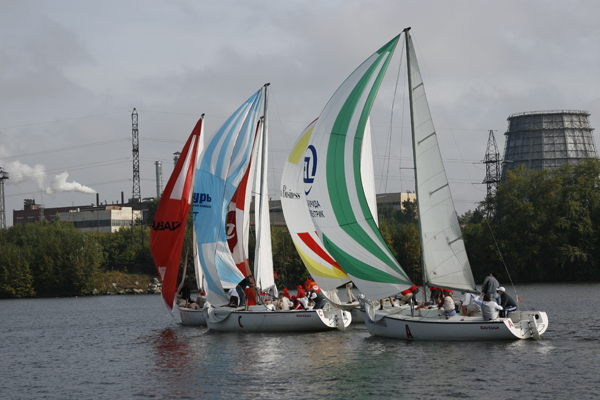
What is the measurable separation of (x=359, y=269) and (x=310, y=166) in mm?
5019

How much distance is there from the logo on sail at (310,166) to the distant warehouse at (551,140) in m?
118

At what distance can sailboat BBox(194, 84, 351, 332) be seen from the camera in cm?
3350

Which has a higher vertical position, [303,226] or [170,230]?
[170,230]

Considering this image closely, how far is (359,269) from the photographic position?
26281 millimetres

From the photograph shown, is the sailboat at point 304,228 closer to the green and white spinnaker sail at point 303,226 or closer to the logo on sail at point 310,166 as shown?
the green and white spinnaker sail at point 303,226

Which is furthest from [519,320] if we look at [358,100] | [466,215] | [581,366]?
[466,215]

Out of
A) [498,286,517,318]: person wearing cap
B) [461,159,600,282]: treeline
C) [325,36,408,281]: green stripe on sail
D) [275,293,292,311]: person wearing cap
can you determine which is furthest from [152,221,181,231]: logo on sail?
[461,159,600,282]: treeline

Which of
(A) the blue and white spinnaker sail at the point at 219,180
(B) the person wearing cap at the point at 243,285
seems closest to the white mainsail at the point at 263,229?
(B) the person wearing cap at the point at 243,285

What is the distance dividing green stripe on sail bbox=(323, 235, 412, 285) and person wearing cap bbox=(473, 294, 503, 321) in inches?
111

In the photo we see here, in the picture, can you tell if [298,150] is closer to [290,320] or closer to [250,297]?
[250,297]

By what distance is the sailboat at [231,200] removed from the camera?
33.5 metres

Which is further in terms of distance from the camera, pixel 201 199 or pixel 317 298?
pixel 201 199

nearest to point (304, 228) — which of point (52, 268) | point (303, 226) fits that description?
point (303, 226)

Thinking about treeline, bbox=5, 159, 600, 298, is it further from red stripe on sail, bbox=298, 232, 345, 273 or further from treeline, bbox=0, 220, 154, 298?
red stripe on sail, bbox=298, 232, 345, 273
